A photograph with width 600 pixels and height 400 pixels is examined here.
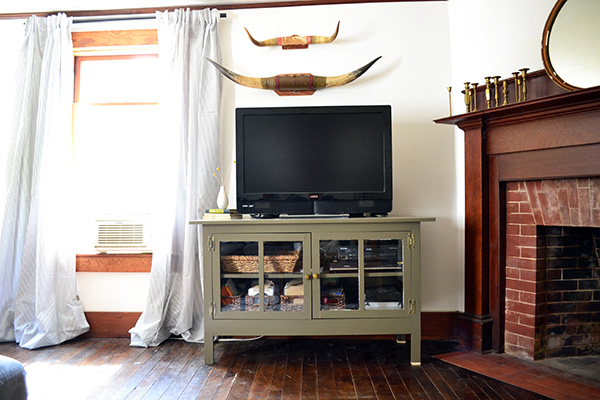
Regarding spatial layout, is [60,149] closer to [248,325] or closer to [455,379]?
[248,325]

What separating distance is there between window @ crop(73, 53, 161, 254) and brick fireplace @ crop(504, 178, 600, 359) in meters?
2.36

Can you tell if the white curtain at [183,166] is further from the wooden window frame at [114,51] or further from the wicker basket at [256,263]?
the wicker basket at [256,263]

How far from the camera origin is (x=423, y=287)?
2.82 m

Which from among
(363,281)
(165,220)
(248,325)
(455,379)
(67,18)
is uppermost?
(67,18)

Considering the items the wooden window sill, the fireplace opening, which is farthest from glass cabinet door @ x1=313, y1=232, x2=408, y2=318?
the wooden window sill

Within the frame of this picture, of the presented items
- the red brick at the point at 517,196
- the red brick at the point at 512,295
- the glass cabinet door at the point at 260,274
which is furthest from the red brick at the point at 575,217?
the glass cabinet door at the point at 260,274

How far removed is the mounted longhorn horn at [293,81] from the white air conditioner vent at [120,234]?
1.16 m

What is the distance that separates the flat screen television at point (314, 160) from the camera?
2.55 meters

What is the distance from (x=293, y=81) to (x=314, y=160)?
577 millimetres

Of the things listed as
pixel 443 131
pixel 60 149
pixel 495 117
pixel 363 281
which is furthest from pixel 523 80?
pixel 60 149

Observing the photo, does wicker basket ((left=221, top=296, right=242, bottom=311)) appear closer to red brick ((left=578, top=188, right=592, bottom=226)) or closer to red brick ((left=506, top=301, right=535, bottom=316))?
red brick ((left=506, top=301, right=535, bottom=316))

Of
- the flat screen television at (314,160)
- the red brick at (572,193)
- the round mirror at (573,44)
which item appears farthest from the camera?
the flat screen television at (314,160)

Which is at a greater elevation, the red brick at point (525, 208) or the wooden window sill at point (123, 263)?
the red brick at point (525, 208)

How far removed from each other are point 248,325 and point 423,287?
3.91 feet
